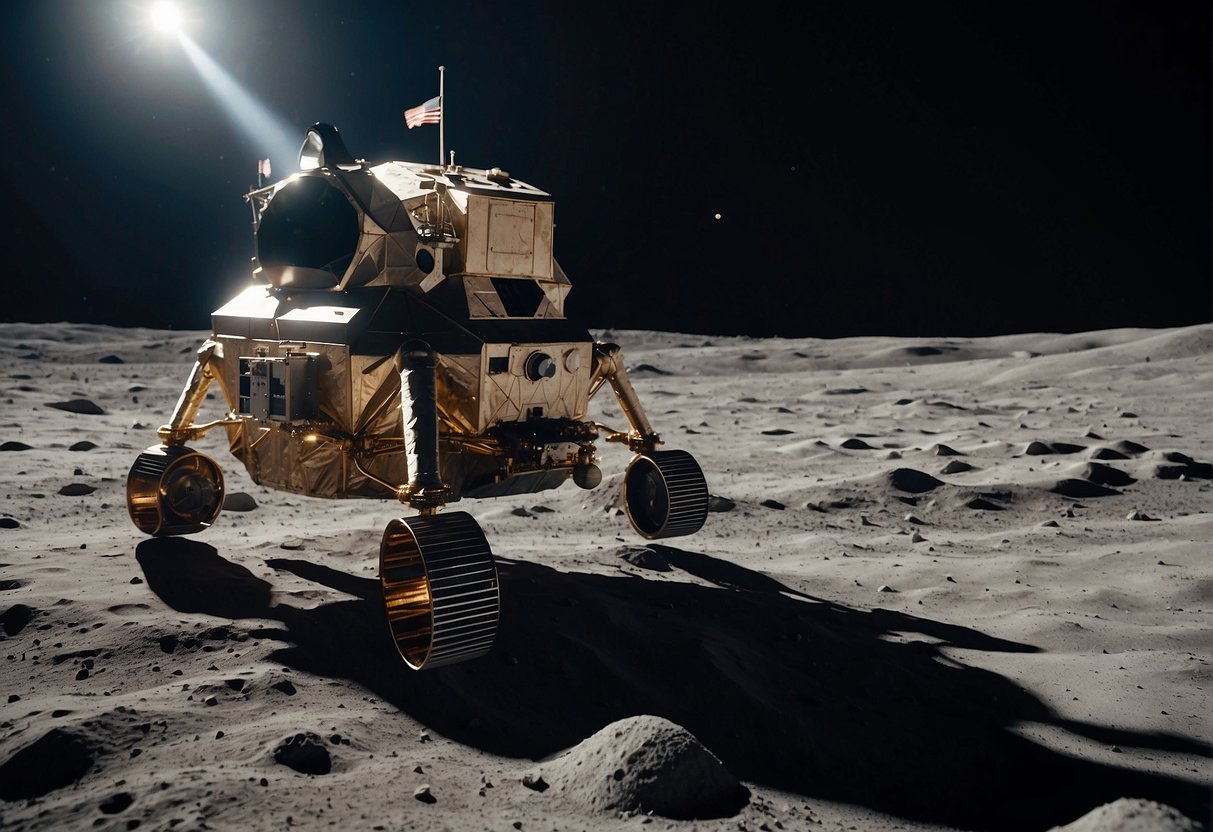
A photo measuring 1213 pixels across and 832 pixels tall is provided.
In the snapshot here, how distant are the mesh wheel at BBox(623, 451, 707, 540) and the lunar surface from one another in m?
0.20

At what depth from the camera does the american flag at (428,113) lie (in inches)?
169

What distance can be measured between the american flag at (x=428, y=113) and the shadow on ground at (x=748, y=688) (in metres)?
2.10

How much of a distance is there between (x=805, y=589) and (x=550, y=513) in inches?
81.9

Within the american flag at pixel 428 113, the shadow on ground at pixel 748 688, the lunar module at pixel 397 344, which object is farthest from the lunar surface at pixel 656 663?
the american flag at pixel 428 113

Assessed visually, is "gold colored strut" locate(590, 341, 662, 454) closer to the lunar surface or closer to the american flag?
the lunar surface

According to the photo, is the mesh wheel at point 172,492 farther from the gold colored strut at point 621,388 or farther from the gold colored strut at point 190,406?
the gold colored strut at point 621,388

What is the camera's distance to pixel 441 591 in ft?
9.23

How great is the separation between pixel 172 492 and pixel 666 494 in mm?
2265

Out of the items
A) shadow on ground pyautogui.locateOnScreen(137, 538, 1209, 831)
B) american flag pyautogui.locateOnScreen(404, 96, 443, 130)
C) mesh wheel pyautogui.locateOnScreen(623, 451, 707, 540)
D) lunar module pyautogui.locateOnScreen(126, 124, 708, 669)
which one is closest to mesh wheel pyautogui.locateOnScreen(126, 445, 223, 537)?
lunar module pyautogui.locateOnScreen(126, 124, 708, 669)

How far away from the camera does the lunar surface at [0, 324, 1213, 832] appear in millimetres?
2320

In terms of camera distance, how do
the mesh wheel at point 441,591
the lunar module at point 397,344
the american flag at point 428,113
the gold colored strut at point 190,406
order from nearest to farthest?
the mesh wheel at point 441,591 < the lunar module at point 397,344 < the american flag at point 428,113 < the gold colored strut at point 190,406

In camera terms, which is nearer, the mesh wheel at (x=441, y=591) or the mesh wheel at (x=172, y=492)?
the mesh wheel at (x=441, y=591)

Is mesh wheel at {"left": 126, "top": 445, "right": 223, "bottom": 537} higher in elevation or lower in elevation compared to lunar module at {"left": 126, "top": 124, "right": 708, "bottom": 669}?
lower

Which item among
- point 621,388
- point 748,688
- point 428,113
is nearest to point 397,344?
point 621,388
